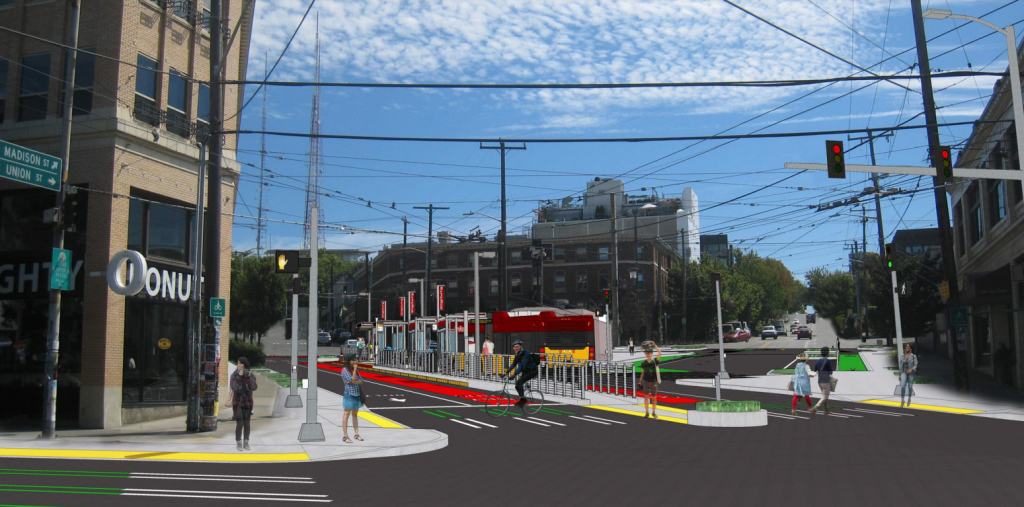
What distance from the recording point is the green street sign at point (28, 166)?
15.8m

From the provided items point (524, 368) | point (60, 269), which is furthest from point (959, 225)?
point (60, 269)

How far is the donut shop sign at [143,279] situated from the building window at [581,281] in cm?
6910

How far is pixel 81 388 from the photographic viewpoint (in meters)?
19.5

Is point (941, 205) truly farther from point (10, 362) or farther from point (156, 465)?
point (10, 362)

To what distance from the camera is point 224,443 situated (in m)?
15.8

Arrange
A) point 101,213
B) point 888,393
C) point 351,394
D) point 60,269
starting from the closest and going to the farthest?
point 351,394
point 60,269
point 101,213
point 888,393

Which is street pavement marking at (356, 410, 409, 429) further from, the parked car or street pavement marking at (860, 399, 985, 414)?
Answer: the parked car

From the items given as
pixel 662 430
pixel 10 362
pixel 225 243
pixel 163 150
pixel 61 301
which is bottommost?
pixel 662 430

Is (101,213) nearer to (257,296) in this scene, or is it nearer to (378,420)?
(378,420)

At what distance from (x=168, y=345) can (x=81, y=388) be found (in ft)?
9.35

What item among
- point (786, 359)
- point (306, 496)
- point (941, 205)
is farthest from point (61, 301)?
point (786, 359)

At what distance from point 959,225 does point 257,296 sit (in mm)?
46739

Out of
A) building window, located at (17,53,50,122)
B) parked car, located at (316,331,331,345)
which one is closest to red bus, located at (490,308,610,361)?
building window, located at (17,53,50,122)

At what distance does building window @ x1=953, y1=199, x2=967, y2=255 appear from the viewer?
141 ft
